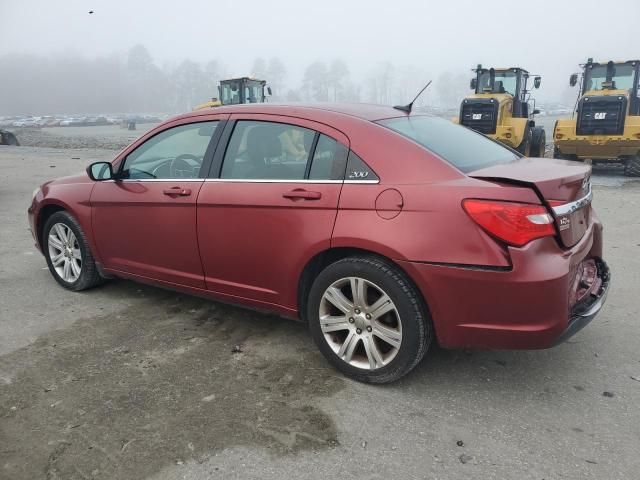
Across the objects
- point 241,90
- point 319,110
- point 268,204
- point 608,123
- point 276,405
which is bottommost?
point 276,405

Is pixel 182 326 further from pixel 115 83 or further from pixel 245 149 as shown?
pixel 115 83

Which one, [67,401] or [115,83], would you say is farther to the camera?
[115,83]

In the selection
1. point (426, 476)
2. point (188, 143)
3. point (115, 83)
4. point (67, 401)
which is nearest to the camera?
point (426, 476)

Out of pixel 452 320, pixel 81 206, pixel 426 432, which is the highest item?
pixel 81 206

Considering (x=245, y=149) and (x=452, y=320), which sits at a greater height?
(x=245, y=149)

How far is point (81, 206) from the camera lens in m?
4.47

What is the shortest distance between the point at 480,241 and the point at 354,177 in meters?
0.80

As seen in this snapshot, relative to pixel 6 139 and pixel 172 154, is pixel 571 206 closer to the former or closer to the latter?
pixel 172 154

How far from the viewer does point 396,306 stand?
290cm

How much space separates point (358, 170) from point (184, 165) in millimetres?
1474

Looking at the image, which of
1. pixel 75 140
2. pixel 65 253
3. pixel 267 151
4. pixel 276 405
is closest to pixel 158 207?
pixel 267 151

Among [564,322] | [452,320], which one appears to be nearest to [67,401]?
[452,320]

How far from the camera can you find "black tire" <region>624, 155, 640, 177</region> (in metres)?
13.0

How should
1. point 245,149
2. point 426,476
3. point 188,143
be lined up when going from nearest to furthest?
1. point 426,476
2. point 245,149
3. point 188,143
